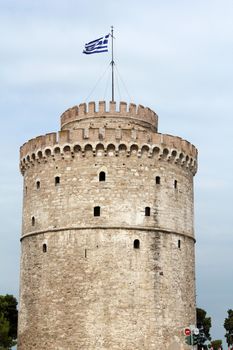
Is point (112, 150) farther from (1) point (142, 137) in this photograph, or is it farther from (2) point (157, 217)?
(2) point (157, 217)

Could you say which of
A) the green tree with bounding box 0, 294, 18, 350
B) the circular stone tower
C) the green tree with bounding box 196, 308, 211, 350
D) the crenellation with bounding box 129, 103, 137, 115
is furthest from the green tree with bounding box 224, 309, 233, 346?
the crenellation with bounding box 129, 103, 137, 115

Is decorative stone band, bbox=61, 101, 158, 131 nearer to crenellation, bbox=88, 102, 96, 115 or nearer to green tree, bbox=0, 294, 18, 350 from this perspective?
crenellation, bbox=88, 102, 96, 115

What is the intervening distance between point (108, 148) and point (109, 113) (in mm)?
2819

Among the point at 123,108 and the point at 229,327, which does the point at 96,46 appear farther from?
the point at 229,327

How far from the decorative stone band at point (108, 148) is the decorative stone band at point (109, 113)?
7.47ft

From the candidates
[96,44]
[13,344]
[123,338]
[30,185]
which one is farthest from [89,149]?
[13,344]

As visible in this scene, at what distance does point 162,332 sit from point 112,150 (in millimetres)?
8191

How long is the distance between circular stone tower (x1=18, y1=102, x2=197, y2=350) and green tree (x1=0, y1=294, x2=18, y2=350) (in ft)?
27.9

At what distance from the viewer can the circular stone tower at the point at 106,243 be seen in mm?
30766

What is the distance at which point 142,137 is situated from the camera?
3259cm

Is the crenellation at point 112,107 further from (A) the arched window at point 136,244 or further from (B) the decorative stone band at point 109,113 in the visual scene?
(A) the arched window at point 136,244

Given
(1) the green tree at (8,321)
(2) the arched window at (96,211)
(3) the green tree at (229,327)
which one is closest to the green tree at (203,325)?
(3) the green tree at (229,327)

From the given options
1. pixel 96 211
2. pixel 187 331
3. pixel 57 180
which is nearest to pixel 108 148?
pixel 57 180

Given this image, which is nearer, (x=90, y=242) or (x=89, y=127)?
(x=90, y=242)
